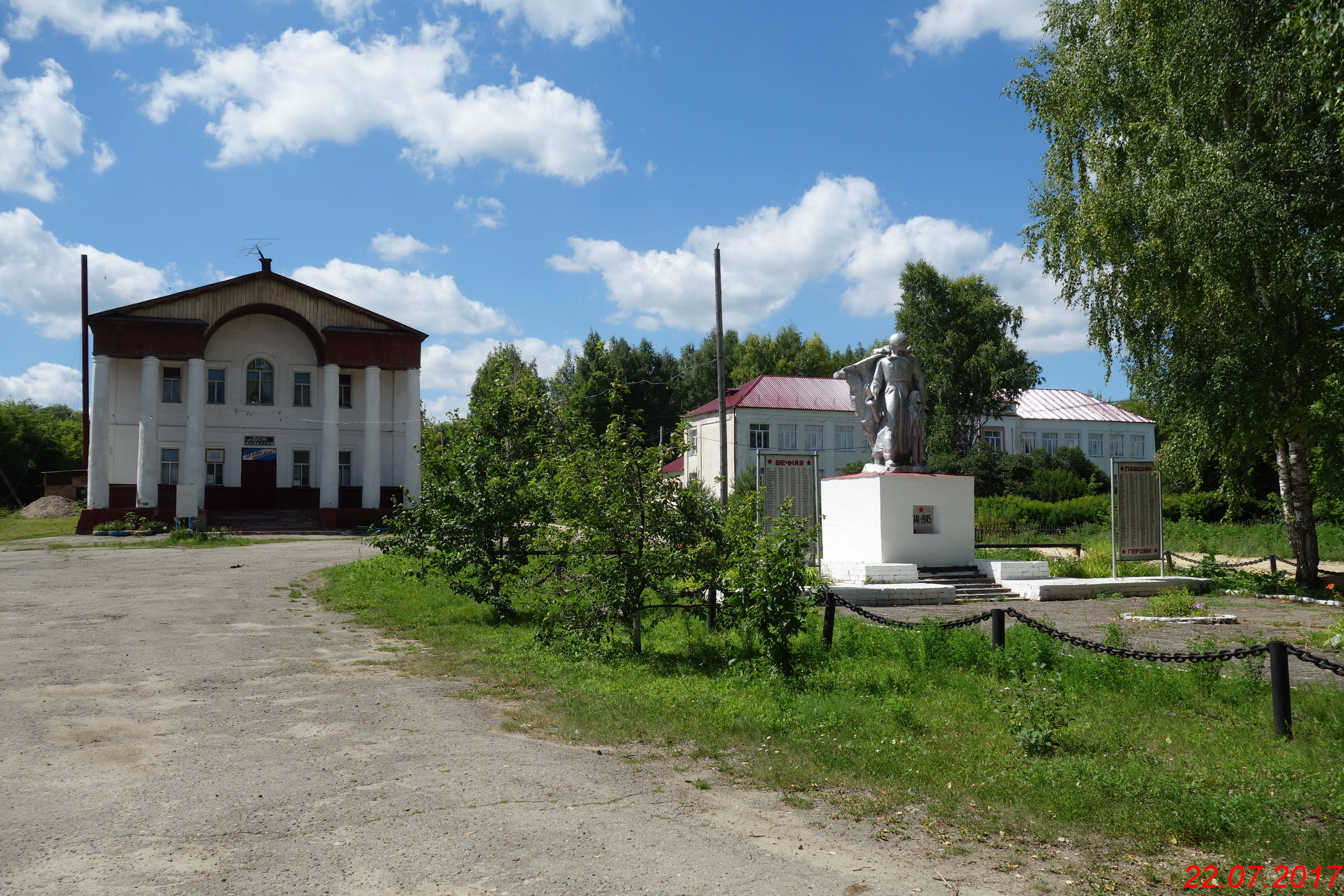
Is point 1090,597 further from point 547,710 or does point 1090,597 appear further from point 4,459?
point 4,459

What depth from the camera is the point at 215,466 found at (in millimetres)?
37688

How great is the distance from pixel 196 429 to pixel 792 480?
28.4 meters

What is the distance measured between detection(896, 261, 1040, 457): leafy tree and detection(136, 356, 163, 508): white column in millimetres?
34942

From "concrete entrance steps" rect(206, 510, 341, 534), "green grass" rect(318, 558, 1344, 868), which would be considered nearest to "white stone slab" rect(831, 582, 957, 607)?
"green grass" rect(318, 558, 1344, 868)

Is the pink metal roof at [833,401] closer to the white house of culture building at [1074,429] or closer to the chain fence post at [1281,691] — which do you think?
the white house of culture building at [1074,429]

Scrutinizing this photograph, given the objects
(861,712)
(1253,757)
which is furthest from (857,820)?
(1253,757)

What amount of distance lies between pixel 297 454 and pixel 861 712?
121 ft

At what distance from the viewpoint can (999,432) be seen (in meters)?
54.9

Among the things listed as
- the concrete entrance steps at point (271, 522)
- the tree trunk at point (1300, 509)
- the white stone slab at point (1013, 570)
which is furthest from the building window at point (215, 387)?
the tree trunk at point (1300, 509)

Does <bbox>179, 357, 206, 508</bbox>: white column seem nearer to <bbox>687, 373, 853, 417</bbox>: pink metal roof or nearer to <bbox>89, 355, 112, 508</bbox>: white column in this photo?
<bbox>89, 355, 112, 508</bbox>: white column

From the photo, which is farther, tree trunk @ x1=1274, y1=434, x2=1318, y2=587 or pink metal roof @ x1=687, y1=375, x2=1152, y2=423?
pink metal roof @ x1=687, y1=375, x2=1152, y2=423

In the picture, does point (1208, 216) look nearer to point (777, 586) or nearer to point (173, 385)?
point (777, 586)

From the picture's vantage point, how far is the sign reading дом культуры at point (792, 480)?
55.7 feet

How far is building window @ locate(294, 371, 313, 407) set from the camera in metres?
39.2
